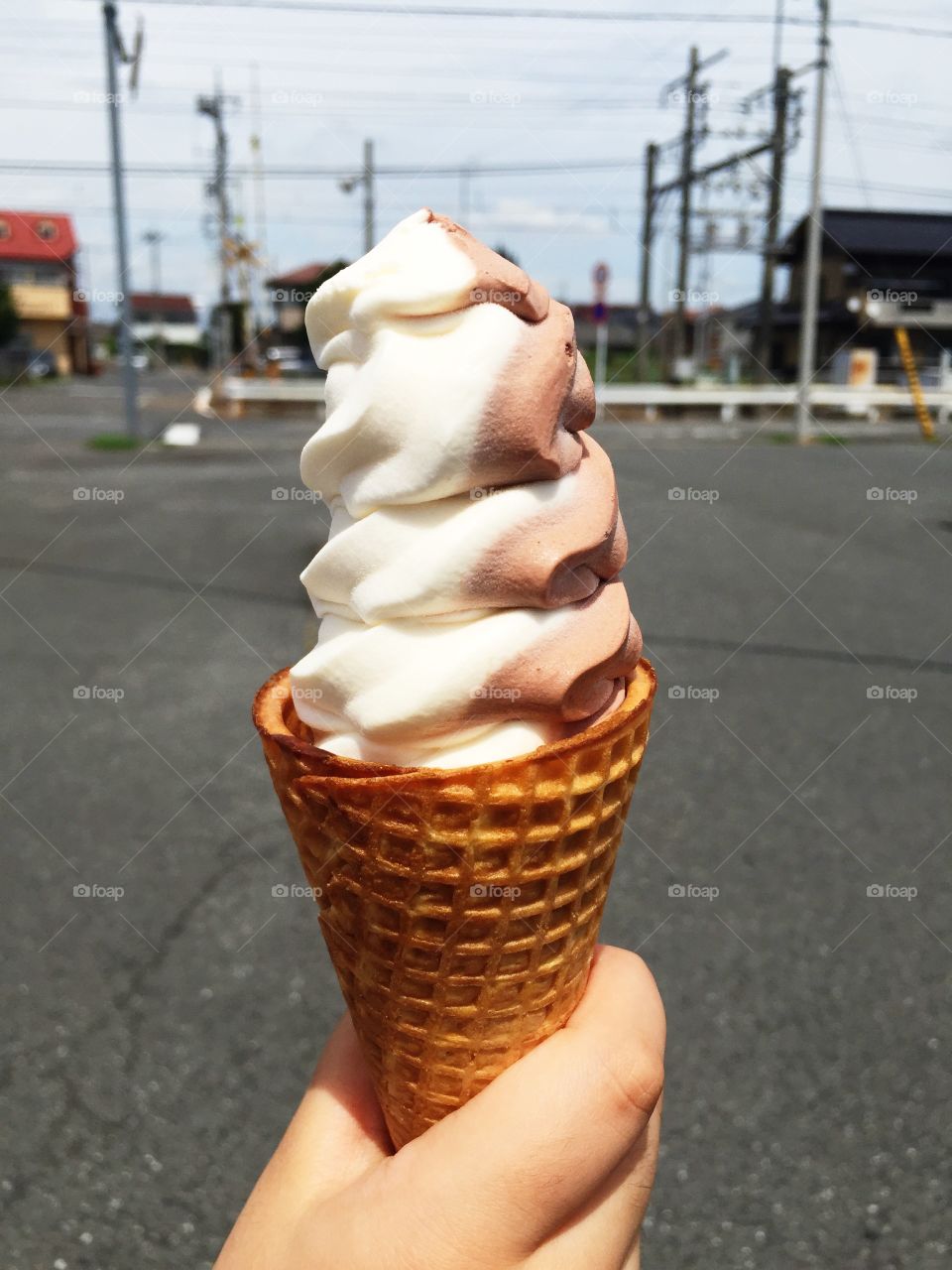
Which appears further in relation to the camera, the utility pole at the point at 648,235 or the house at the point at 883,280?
the house at the point at 883,280

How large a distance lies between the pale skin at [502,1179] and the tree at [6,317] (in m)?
48.3

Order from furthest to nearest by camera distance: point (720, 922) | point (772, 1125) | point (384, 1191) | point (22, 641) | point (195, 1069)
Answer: point (22, 641) → point (720, 922) → point (195, 1069) → point (772, 1125) → point (384, 1191)

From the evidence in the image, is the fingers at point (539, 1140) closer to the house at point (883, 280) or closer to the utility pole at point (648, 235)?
the utility pole at point (648, 235)

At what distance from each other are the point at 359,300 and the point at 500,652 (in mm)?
588

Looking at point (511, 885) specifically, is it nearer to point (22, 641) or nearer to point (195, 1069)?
point (195, 1069)

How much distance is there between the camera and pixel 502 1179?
4.19 ft

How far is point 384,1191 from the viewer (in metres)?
1.31

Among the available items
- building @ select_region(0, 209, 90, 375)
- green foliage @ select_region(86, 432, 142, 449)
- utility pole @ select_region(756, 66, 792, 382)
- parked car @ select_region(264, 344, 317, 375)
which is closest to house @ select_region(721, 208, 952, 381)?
utility pole @ select_region(756, 66, 792, 382)

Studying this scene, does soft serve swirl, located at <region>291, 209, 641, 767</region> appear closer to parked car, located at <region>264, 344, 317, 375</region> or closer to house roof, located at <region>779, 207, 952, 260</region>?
parked car, located at <region>264, 344, 317, 375</region>

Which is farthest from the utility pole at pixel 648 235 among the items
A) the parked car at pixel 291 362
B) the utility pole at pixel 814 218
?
the parked car at pixel 291 362

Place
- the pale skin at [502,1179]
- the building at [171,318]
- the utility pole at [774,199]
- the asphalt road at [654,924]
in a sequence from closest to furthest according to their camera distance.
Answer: the pale skin at [502,1179], the asphalt road at [654,924], the utility pole at [774,199], the building at [171,318]

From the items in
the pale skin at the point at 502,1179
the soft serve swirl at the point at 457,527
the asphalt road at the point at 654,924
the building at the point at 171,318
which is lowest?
the building at the point at 171,318

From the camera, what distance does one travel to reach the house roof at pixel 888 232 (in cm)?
3106

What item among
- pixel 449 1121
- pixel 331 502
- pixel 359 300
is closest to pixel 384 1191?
pixel 449 1121
